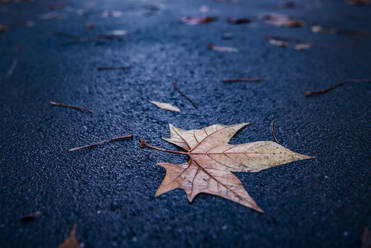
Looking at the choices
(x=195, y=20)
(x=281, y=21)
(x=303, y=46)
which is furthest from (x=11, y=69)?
(x=281, y=21)

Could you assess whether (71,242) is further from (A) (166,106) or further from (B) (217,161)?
(A) (166,106)

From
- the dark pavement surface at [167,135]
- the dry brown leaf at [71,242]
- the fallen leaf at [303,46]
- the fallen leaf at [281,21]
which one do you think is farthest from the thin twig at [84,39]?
the dry brown leaf at [71,242]

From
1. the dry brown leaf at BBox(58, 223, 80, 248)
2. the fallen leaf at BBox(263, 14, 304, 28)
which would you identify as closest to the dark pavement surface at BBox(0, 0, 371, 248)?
the dry brown leaf at BBox(58, 223, 80, 248)

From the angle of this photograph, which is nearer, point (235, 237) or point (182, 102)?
point (235, 237)

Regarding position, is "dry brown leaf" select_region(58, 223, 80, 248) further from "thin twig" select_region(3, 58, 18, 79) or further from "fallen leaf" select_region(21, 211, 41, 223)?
"thin twig" select_region(3, 58, 18, 79)

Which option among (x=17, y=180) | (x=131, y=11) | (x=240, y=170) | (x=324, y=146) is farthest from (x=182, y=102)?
(x=131, y=11)

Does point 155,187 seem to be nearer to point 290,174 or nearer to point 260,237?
point 260,237
